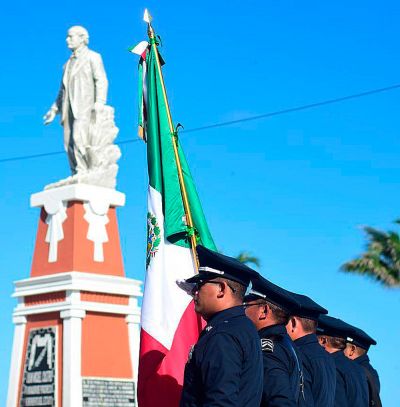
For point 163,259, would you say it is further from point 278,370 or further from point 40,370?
point 40,370

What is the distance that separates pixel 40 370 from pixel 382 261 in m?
9.99

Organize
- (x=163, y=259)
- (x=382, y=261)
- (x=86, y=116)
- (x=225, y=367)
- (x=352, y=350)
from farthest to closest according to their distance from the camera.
Answer: (x=382, y=261) < (x=86, y=116) < (x=352, y=350) < (x=163, y=259) < (x=225, y=367)

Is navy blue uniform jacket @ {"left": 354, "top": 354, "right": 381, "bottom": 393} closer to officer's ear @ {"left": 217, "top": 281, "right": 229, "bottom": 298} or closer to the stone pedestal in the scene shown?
officer's ear @ {"left": 217, "top": 281, "right": 229, "bottom": 298}

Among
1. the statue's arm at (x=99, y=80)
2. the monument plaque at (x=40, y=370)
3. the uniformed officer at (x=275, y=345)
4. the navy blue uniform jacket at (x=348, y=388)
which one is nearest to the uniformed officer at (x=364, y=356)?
the navy blue uniform jacket at (x=348, y=388)

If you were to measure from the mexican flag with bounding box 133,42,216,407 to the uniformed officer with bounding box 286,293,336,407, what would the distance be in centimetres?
78

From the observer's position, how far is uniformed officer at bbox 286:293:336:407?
4.51m

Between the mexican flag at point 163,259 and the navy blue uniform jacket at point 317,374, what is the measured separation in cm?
81

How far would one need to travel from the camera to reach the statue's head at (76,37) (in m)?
16.0

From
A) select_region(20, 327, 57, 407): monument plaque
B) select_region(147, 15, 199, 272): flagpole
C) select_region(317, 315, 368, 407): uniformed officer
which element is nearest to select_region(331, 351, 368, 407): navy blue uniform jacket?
select_region(317, 315, 368, 407): uniformed officer

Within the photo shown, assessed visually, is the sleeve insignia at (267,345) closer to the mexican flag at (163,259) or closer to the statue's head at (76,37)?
the mexican flag at (163,259)

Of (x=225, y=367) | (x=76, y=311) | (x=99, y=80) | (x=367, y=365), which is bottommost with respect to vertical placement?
(x=225, y=367)

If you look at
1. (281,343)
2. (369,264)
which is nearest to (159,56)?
(281,343)

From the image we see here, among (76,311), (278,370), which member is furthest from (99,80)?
(278,370)

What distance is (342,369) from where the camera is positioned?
18.0 feet
